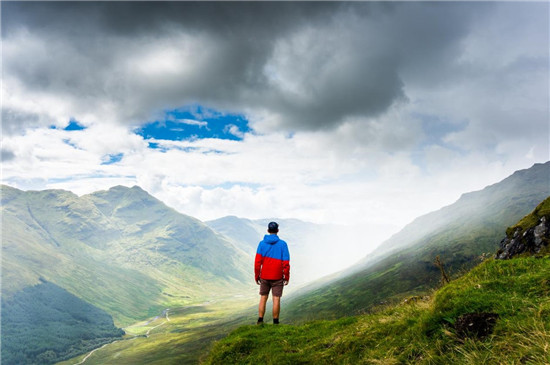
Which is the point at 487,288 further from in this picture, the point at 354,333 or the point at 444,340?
the point at 354,333

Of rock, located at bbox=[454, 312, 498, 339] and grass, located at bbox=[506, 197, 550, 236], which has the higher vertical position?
grass, located at bbox=[506, 197, 550, 236]

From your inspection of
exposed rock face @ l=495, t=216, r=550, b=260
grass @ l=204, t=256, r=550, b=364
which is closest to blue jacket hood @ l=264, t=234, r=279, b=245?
grass @ l=204, t=256, r=550, b=364

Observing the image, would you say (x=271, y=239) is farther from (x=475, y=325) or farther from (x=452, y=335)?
(x=475, y=325)

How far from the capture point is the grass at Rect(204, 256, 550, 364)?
6.04 metres

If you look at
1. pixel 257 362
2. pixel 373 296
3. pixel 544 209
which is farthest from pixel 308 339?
pixel 373 296

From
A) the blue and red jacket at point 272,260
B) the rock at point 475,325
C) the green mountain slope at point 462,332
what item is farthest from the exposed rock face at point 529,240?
the rock at point 475,325

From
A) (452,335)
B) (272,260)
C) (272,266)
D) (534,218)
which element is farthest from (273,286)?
(534,218)

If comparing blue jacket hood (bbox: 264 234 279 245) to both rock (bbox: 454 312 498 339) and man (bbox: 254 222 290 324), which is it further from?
rock (bbox: 454 312 498 339)

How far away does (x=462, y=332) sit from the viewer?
698 cm

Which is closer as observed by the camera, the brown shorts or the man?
the brown shorts

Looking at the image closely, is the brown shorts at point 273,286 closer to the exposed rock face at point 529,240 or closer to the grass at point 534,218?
the exposed rock face at point 529,240

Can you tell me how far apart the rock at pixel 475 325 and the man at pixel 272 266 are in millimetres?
8938

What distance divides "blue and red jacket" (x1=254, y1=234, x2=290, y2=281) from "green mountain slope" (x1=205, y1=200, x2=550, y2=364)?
13.7 ft

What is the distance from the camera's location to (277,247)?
51.0 feet
